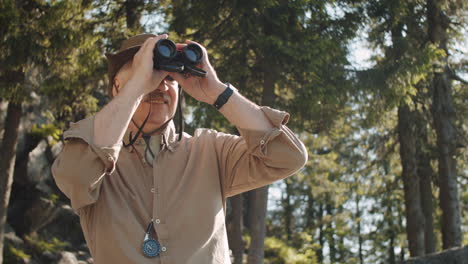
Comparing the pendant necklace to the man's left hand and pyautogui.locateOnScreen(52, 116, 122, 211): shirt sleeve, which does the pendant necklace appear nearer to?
pyautogui.locateOnScreen(52, 116, 122, 211): shirt sleeve

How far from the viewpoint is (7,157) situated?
1063 cm

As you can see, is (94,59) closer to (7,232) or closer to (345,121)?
(7,232)

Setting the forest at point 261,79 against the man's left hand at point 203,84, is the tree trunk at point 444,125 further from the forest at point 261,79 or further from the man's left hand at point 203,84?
the man's left hand at point 203,84

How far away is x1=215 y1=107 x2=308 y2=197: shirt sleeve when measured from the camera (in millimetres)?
2373

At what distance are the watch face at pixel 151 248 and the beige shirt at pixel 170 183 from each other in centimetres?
2

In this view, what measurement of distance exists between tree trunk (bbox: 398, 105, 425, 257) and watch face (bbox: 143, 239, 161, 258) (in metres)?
13.5

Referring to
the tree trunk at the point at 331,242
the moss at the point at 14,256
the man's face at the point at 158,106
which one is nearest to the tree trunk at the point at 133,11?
the moss at the point at 14,256

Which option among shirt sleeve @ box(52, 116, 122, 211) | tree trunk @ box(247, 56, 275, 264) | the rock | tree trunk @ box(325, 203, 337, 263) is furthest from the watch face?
tree trunk @ box(325, 203, 337, 263)

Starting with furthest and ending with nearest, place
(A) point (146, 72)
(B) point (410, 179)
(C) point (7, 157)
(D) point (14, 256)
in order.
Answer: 1. (B) point (410, 179)
2. (D) point (14, 256)
3. (C) point (7, 157)
4. (A) point (146, 72)

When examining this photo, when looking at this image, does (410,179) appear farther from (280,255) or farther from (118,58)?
(118,58)

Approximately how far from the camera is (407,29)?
14.6 metres

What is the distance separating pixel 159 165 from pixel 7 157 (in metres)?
9.17

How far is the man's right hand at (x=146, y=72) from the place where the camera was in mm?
2346

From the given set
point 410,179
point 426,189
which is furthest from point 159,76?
point 426,189
